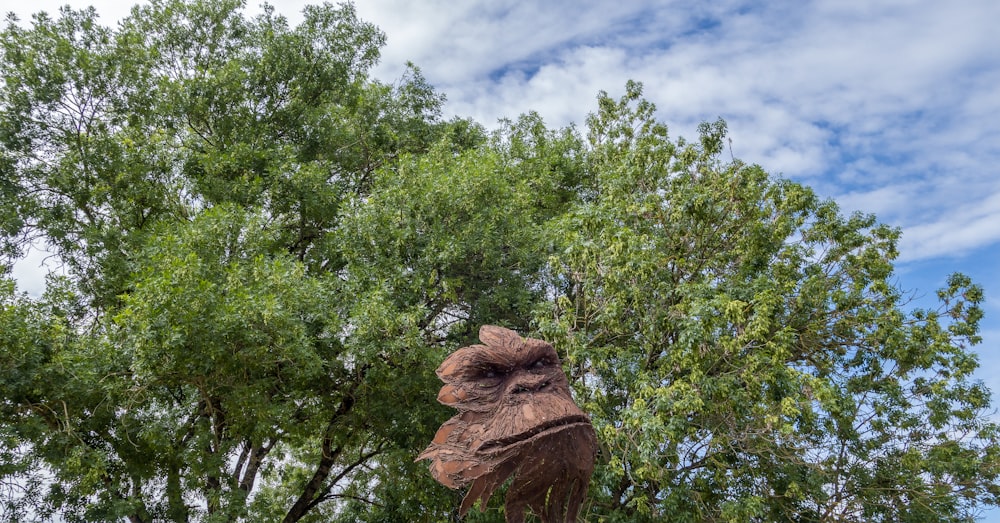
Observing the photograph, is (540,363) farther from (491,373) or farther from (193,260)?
(193,260)

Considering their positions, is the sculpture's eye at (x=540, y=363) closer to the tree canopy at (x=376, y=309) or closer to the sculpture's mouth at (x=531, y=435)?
the sculpture's mouth at (x=531, y=435)

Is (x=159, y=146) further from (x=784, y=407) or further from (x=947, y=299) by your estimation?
(x=947, y=299)

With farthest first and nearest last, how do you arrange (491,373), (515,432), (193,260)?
1. (193,260)
2. (491,373)
3. (515,432)

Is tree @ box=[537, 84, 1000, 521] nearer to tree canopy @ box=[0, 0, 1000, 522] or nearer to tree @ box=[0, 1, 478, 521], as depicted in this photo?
tree canopy @ box=[0, 0, 1000, 522]

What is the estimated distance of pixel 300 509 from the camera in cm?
1129

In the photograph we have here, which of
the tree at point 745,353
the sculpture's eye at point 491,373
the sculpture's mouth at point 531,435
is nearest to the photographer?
the sculpture's mouth at point 531,435

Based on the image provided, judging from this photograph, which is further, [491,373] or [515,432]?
[491,373]

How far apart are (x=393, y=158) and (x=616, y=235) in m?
5.80

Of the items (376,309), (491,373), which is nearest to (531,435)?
(491,373)

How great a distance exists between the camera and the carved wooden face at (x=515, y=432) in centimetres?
434

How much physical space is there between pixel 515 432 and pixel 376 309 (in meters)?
4.61

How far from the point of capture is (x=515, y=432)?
4.30 m

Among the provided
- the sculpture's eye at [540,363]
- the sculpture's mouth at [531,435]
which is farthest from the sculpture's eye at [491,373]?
the sculpture's mouth at [531,435]

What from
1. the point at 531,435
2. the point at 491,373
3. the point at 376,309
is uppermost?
the point at 376,309
